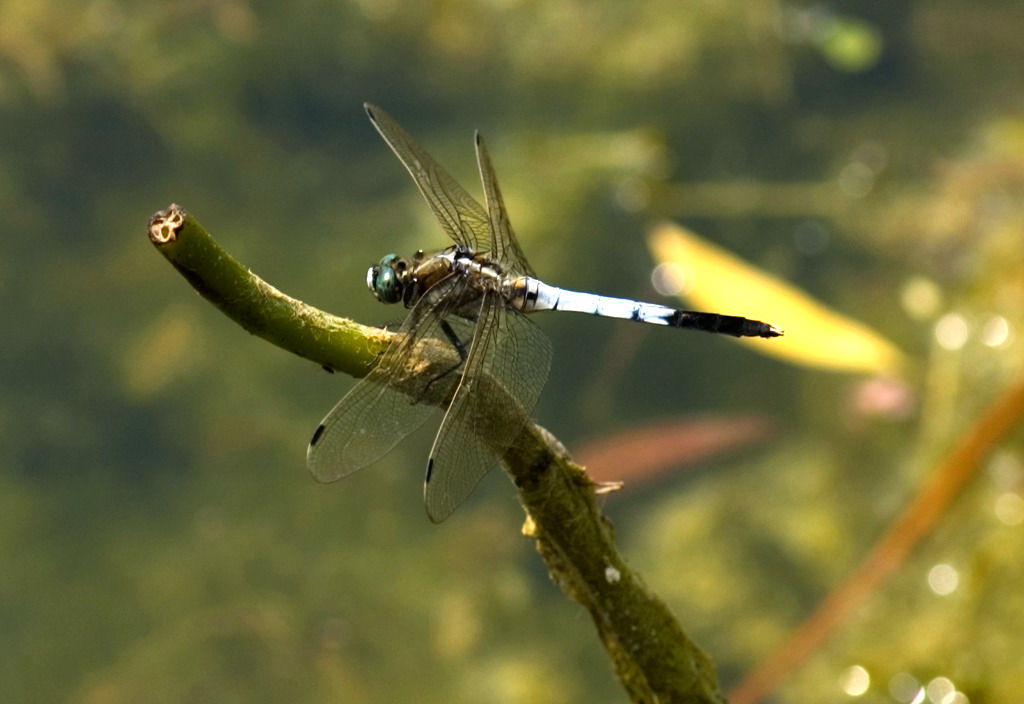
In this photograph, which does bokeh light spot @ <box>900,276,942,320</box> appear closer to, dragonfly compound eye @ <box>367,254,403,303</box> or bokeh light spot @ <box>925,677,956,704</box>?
bokeh light spot @ <box>925,677,956,704</box>

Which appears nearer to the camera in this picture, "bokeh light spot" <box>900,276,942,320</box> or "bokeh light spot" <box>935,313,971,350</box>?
"bokeh light spot" <box>935,313,971,350</box>

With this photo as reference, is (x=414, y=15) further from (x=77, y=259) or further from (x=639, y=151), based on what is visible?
(x=77, y=259)

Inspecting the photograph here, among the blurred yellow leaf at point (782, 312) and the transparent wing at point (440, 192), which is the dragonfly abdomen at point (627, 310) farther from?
the blurred yellow leaf at point (782, 312)

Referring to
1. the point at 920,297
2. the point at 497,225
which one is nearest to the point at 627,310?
the point at 497,225

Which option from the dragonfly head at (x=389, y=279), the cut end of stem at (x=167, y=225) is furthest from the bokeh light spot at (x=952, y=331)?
the cut end of stem at (x=167, y=225)

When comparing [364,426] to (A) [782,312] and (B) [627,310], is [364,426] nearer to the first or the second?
(B) [627,310]

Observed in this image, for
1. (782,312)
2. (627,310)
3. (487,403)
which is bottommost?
(782,312)

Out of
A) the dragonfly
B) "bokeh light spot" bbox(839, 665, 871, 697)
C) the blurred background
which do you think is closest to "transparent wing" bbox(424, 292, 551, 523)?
the dragonfly
